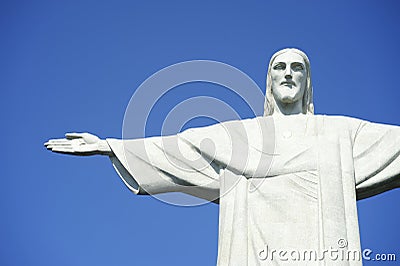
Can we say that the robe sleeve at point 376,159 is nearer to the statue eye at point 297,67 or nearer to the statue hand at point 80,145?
the statue eye at point 297,67

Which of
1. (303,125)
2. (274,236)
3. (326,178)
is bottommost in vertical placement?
(274,236)

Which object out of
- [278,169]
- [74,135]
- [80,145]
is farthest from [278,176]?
[74,135]

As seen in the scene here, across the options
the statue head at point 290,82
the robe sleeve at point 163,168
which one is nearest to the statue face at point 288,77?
the statue head at point 290,82

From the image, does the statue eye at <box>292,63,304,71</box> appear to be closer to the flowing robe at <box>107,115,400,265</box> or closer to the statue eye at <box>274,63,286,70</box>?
the statue eye at <box>274,63,286,70</box>

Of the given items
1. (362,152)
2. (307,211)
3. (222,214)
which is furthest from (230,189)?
(362,152)

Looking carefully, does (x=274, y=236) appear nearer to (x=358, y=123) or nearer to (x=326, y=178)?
(x=326, y=178)

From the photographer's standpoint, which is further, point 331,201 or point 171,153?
point 171,153
